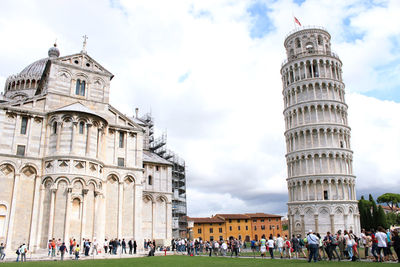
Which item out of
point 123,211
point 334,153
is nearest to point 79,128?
point 123,211

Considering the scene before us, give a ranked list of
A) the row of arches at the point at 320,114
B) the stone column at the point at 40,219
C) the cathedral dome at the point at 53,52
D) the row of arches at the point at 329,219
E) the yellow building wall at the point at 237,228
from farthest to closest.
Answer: the yellow building wall at the point at 237,228 → the row of arches at the point at 320,114 → the cathedral dome at the point at 53,52 → the row of arches at the point at 329,219 → the stone column at the point at 40,219

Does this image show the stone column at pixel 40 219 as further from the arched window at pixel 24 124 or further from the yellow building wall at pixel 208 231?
the yellow building wall at pixel 208 231

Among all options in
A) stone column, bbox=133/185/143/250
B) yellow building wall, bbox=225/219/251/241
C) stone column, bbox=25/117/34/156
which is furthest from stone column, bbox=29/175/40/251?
yellow building wall, bbox=225/219/251/241

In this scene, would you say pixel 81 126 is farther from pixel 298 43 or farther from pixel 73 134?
pixel 298 43

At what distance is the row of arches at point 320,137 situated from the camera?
158ft

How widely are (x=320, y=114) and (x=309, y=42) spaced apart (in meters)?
13.4

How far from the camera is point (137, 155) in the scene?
33469mm

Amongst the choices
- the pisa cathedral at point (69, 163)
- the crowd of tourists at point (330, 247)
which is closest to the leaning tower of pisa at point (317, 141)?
the crowd of tourists at point (330, 247)

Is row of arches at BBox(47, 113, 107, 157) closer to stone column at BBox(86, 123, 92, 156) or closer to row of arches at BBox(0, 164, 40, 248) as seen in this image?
stone column at BBox(86, 123, 92, 156)

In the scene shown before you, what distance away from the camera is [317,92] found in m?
50.2

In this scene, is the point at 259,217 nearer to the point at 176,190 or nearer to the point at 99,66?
the point at 176,190

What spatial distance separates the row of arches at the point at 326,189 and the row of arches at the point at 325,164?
125 cm

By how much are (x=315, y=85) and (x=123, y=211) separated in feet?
117

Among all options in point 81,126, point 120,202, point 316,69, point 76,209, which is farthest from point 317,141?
point 76,209
